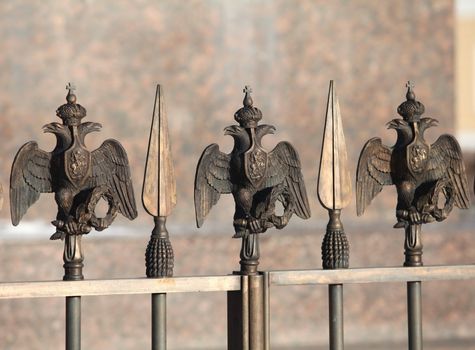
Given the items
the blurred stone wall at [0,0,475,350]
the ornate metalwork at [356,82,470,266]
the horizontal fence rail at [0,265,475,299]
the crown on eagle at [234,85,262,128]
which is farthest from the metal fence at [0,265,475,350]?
the blurred stone wall at [0,0,475,350]

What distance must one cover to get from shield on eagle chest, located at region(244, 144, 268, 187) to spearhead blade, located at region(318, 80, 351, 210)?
0.23m

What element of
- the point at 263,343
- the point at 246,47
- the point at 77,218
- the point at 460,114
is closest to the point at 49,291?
the point at 77,218

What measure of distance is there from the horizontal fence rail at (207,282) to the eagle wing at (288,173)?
8.4 inches

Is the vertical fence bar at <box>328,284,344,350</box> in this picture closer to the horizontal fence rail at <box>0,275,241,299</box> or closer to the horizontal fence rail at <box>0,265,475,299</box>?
the horizontal fence rail at <box>0,265,475,299</box>

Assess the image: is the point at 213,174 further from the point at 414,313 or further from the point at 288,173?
the point at 414,313

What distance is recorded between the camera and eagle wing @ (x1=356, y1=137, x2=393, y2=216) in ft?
11.2

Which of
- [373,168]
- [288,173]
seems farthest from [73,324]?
[373,168]

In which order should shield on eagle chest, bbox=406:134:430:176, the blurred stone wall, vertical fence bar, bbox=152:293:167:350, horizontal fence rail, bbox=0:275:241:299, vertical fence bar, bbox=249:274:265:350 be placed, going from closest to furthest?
horizontal fence rail, bbox=0:275:241:299 < vertical fence bar, bbox=152:293:167:350 < vertical fence bar, bbox=249:274:265:350 < shield on eagle chest, bbox=406:134:430:176 < the blurred stone wall

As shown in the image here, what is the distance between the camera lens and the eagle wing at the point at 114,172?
3191 mm

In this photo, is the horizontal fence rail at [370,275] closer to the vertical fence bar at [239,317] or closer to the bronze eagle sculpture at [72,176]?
the vertical fence bar at [239,317]

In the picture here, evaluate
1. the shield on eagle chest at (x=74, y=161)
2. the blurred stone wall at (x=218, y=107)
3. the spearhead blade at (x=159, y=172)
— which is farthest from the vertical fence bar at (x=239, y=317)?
the blurred stone wall at (x=218, y=107)

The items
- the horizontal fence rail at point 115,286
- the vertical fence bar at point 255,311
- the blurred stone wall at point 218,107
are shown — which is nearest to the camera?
the horizontal fence rail at point 115,286

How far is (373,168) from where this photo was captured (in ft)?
11.3

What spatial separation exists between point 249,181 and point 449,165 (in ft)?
2.35
